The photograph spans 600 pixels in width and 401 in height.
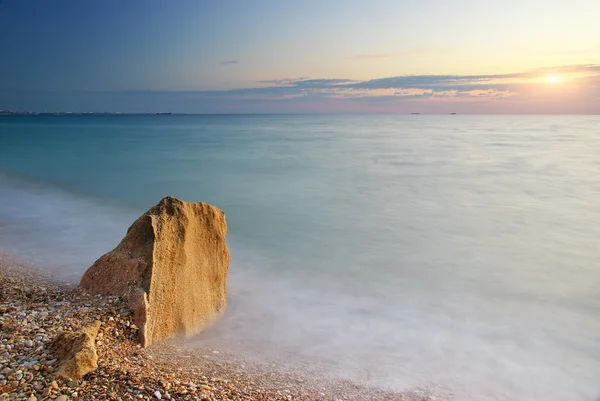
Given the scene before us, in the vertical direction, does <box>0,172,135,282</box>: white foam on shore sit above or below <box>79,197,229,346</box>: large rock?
below

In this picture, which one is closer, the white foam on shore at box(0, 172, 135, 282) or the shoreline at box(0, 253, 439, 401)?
the shoreline at box(0, 253, 439, 401)

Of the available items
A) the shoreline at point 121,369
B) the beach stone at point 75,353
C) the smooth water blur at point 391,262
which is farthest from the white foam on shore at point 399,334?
the beach stone at point 75,353

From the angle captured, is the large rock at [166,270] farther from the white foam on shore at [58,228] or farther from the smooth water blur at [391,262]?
the white foam on shore at [58,228]

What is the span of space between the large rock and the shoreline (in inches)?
7.4

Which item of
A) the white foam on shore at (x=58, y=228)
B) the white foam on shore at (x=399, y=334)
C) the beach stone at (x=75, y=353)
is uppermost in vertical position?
the beach stone at (x=75, y=353)

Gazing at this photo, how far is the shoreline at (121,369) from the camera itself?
3.92m

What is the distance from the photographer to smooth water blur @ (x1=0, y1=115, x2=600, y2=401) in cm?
579

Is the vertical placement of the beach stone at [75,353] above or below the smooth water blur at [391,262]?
above

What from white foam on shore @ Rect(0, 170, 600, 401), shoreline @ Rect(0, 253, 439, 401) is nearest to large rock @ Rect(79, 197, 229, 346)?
shoreline @ Rect(0, 253, 439, 401)

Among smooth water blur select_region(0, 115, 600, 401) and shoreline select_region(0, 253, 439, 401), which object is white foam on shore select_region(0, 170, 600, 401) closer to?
smooth water blur select_region(0, 115, 600, 401)

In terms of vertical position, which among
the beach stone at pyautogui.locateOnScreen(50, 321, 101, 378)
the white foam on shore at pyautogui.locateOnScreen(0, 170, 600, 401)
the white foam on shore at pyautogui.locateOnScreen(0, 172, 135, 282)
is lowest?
the white foam on shore at pyautogui.locateOnScreen(0, 170, 600, 401)

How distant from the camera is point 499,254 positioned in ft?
33.1

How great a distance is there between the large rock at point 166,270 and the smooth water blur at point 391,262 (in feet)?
1.53

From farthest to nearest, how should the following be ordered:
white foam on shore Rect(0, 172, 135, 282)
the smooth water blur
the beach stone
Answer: white foam on shore Rect(0, 172, 135, 282)
the smooth water blur
the beach stone
